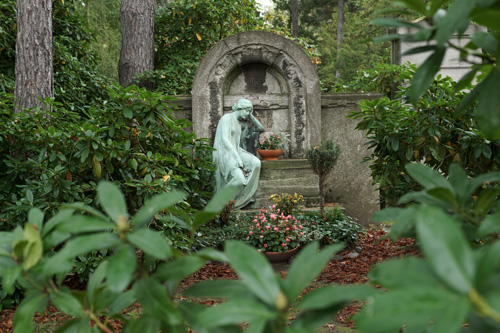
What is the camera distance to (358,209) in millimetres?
7922

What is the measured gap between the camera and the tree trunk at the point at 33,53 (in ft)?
18.2

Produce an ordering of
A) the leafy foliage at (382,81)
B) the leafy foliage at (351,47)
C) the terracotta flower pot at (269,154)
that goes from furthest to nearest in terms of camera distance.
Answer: the leafy foliage at (351,47)
the leafy foliage at (382,81)
the terracotta flower pot at (269,154)

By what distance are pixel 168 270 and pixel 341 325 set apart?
3.21m

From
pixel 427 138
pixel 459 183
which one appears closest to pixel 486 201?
pixel 459 183

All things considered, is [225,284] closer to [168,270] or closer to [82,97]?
[168,270]

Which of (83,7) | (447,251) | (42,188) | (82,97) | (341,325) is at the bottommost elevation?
(341,325)

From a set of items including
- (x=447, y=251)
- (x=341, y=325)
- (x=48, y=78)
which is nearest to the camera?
(x=447, y=251)

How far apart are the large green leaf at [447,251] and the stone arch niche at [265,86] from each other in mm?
7510

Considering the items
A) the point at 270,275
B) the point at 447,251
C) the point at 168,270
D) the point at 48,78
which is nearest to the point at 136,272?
the point at 168,270

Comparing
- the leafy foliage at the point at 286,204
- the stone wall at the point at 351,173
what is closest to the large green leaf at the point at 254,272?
the leafy foliage at the point at 286,204

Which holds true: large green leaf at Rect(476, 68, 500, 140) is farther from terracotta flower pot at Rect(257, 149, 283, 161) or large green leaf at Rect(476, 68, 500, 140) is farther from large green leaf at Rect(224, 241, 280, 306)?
terracotta flower pot at Rect(257, 149, 283, 161)

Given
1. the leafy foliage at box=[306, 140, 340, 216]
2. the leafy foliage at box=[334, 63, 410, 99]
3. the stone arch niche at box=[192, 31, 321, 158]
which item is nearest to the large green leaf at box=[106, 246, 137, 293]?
the leafy foliage at box=[306, 140, 340, 216]

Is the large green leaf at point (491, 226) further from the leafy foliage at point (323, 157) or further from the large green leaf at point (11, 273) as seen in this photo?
the leafy foliage at point (323, 157)

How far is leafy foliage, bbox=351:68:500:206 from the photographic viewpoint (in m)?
4.25
